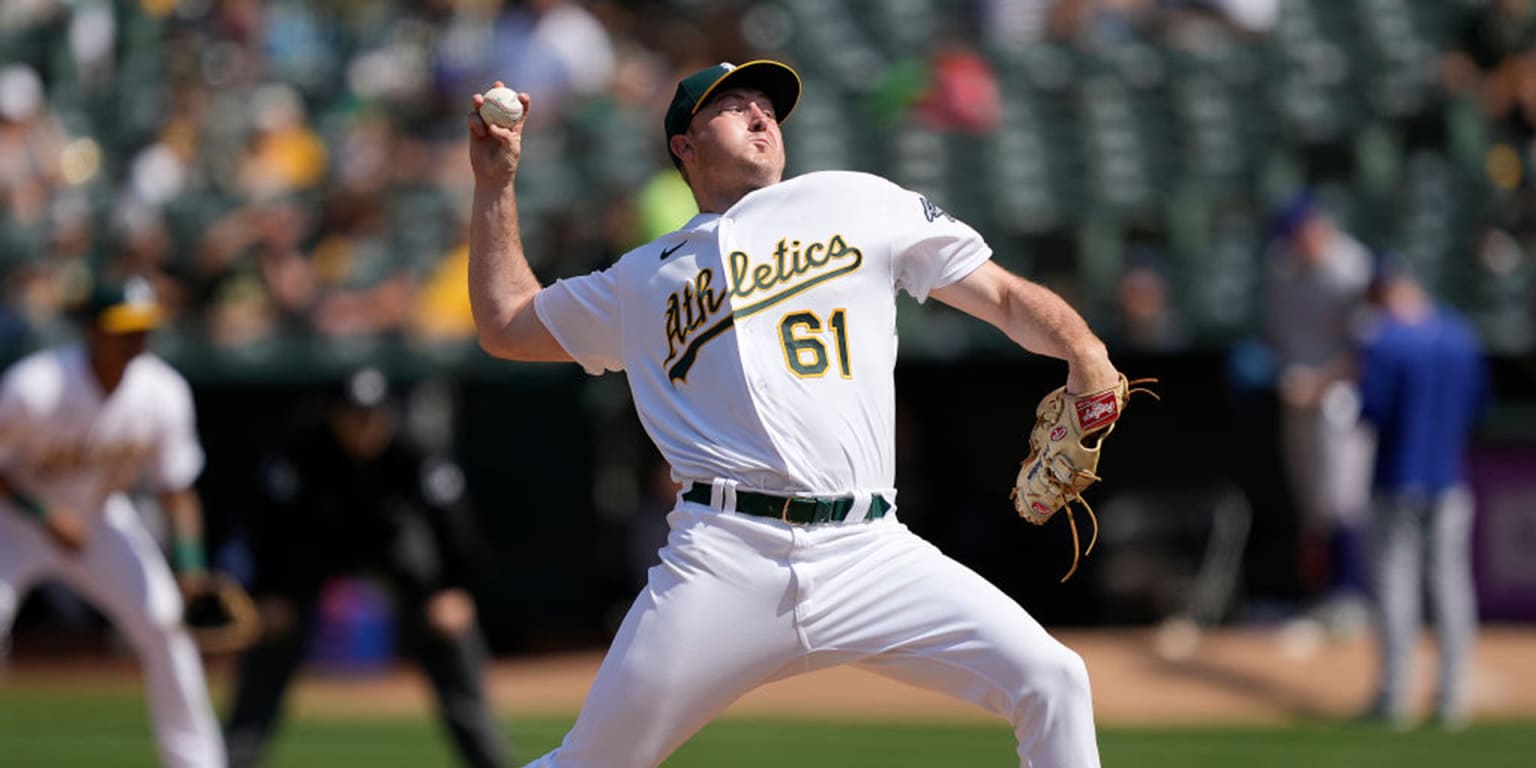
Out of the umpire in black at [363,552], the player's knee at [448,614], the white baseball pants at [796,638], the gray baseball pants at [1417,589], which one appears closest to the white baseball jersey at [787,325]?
the white baseball pants at [796,638]

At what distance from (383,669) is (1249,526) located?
17.1ft

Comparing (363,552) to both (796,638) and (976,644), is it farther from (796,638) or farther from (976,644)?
(976,644)

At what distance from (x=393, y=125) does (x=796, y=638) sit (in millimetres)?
11675

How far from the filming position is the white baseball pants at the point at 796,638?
4.33 metres

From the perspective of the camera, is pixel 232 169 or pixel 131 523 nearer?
pixel 131 523

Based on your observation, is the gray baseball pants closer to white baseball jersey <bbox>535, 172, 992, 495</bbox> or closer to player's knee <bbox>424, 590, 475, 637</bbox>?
player's knee <bbox>424, 590, 475, 637</bbox>

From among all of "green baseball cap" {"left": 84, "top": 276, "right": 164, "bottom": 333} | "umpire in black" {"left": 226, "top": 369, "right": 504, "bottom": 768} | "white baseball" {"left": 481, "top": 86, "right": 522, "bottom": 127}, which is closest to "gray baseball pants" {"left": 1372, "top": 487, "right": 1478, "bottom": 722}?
"umpire in black" {"left": 226, "top": 369, "right": 504, "bottom": 768}

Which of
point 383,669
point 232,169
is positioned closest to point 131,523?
point 383,669

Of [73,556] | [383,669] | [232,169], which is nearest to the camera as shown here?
[73,556]

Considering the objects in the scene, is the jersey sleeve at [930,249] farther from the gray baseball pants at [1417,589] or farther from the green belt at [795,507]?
the gray baseball pants at [1417,589]

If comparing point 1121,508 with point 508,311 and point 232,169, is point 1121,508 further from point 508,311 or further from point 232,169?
point 508,311

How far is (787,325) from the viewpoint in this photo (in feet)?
14.8

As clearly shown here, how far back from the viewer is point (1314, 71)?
1376 cm

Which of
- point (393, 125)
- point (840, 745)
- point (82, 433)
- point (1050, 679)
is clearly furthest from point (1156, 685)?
point (393, 125)
